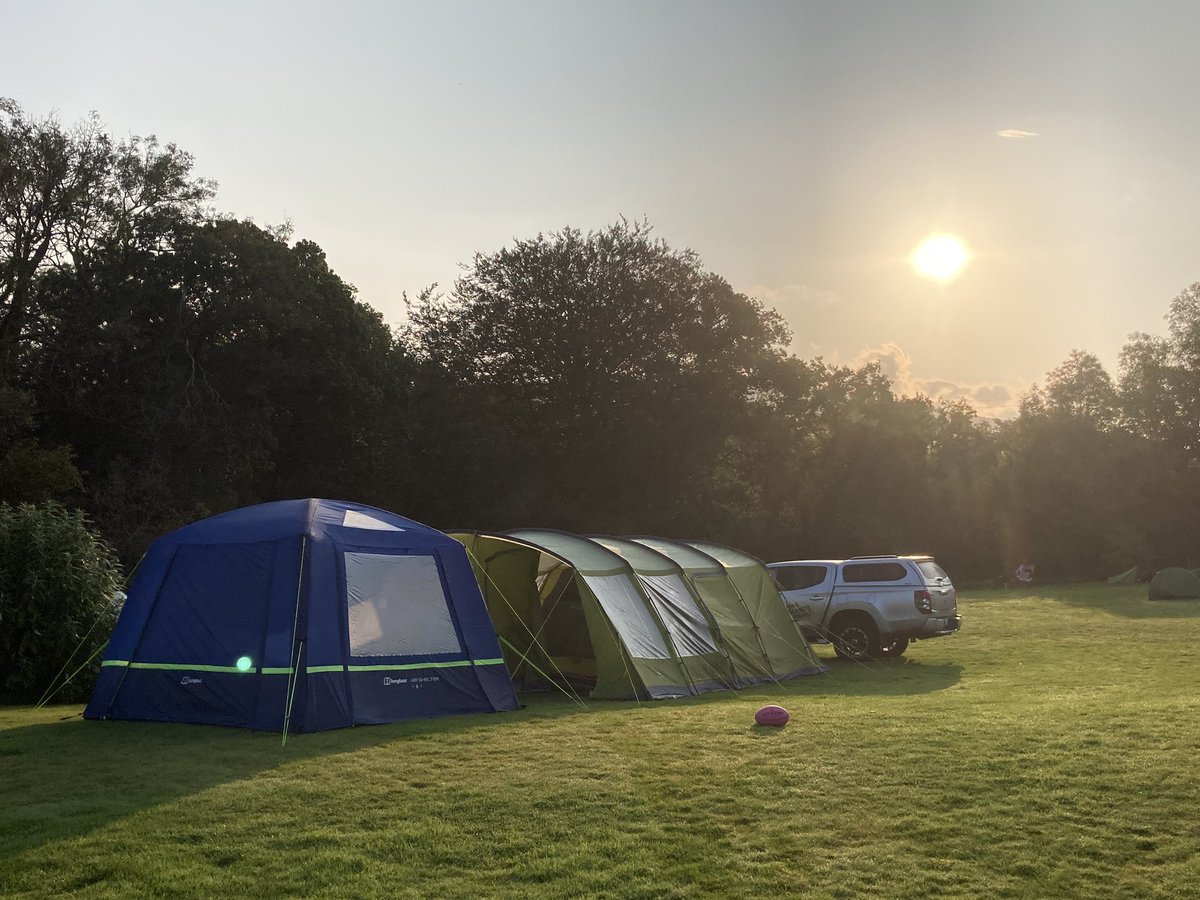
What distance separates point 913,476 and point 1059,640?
29.3 meters

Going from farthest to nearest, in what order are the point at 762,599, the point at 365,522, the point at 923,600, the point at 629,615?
the point at 923,600, the point at 762,599, the point at 629,615, the point at 365,522

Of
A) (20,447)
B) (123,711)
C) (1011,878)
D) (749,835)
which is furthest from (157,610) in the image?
(20,447)

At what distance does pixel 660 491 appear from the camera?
41.2 meters

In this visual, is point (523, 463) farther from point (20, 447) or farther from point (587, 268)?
point (20, 447)

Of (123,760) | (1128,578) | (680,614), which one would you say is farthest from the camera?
(1128,578)

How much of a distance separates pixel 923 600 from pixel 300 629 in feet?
38.6

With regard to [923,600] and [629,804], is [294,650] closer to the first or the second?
[629,804]

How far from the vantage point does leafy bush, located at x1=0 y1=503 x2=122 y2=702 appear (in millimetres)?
14570

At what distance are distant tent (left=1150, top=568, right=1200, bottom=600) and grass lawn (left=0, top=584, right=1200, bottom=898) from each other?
984 inches

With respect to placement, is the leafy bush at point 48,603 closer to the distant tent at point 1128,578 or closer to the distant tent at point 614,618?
the distant tent at point 614,618

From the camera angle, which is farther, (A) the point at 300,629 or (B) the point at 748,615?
(B) the point at 748,615

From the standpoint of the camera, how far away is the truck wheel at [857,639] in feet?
63.1

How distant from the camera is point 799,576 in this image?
1998 cm

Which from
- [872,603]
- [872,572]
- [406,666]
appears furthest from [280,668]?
[872,572]
